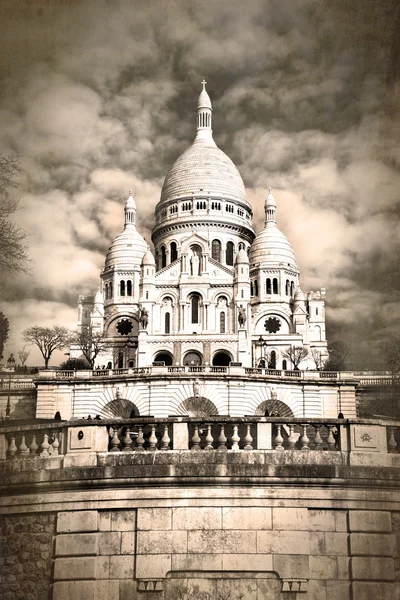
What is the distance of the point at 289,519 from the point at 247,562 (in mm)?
502

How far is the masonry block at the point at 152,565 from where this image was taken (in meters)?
7.66

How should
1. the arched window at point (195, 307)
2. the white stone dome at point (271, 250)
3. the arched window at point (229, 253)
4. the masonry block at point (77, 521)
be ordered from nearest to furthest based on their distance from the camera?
the masonry block at point (77, 521) < the white stone dome at point (271, 250) < the arched window at point (195, 307) < the arched window at point (229, 253)

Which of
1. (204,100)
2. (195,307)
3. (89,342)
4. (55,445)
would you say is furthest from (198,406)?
(195,307)

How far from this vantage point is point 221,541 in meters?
7.69

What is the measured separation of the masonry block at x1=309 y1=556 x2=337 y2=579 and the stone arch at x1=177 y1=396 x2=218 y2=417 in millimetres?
17371

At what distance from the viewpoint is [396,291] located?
388 inches

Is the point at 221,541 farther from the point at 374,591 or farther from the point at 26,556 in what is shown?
the point at 26,556

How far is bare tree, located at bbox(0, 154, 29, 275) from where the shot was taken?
980 centimetres

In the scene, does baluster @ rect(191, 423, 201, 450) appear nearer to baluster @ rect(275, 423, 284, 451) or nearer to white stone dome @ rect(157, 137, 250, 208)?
baluster @ rect(275, 423, 284, 451)

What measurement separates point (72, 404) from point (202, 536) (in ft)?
51.2

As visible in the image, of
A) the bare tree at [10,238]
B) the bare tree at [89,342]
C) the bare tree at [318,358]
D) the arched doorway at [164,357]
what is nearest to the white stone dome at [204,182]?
the bare tree at [89,342]

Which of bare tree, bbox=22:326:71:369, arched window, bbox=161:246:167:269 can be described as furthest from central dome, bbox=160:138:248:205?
bare tree, bbox=22:326:71:369

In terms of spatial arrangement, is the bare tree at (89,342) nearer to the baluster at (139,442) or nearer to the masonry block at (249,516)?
the baluster at (139,442)

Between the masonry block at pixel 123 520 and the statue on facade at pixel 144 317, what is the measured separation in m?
34.9
